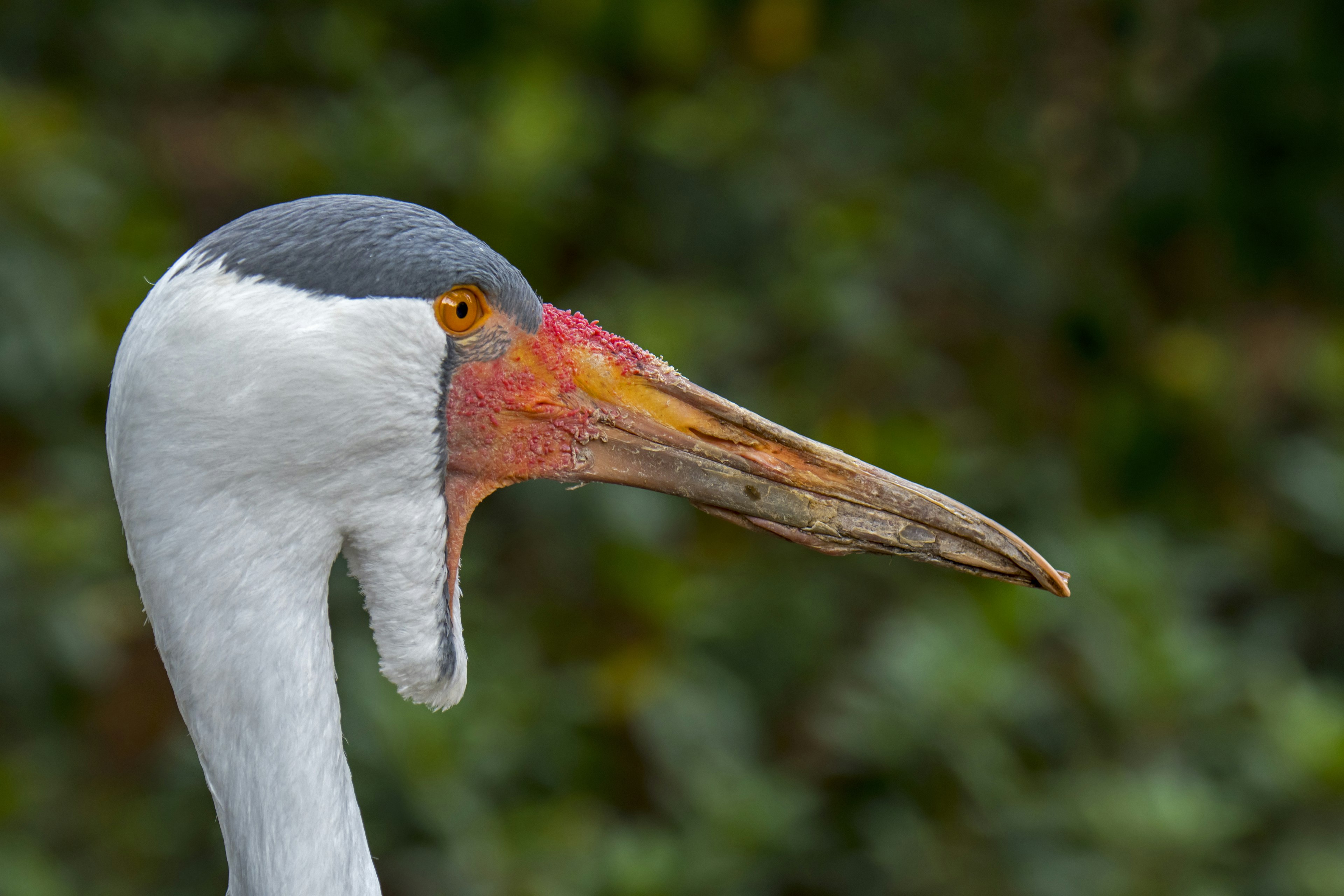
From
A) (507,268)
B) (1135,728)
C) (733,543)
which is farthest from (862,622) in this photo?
(507,268)

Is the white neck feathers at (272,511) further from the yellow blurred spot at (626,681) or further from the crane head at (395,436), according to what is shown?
the yellow blurred spot at (626,681)

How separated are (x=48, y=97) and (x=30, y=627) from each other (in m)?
1.93

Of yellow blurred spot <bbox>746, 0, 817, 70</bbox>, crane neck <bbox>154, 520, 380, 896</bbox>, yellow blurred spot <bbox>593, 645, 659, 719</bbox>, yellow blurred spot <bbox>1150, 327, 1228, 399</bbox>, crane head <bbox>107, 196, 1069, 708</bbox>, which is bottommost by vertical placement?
crane neck <bbox>154, 520, 380, 896</bbox>

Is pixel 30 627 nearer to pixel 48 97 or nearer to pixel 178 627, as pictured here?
pixel 48 97

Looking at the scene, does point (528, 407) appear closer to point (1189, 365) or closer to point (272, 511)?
point (272, 511)

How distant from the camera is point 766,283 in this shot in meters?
4.54

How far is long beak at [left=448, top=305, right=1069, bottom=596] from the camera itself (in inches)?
68.8

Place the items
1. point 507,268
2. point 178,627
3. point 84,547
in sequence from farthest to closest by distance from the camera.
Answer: point 84,547
point 507,268
point 178,627

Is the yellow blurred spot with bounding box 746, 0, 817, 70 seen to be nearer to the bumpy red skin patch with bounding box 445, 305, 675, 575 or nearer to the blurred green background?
the blurred green background

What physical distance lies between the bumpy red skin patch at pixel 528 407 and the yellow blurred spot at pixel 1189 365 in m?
3.55

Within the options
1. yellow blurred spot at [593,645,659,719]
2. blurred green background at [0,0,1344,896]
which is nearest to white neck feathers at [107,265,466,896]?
blurred green background at [0,0,1344,896]

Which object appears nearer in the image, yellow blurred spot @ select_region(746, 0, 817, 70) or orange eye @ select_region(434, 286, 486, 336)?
orange eye @ select_region(434, 286, 486, 336)

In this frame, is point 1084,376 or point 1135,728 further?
point 1084,376

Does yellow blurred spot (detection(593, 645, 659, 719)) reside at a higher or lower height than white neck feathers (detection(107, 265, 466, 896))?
higher
